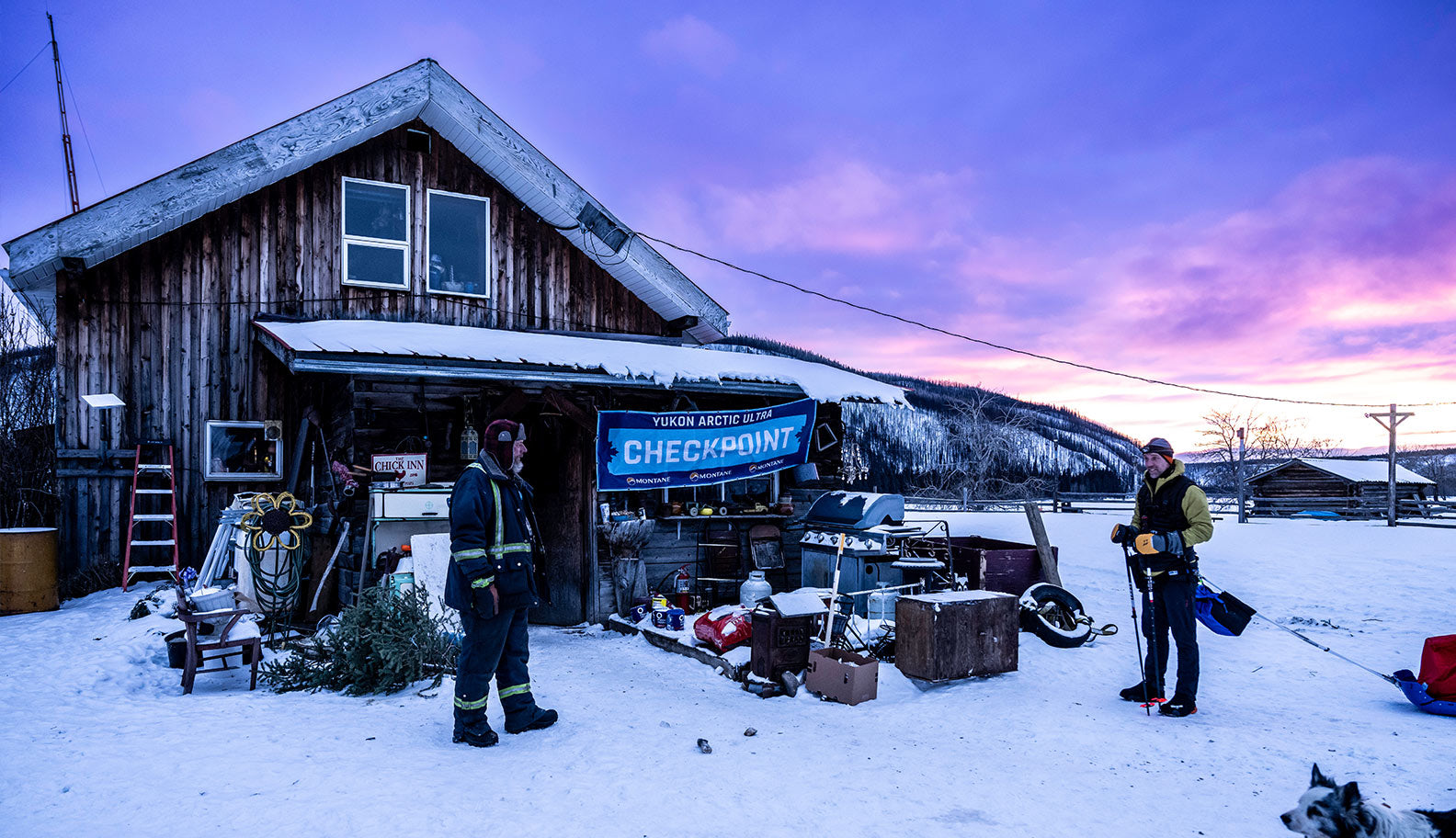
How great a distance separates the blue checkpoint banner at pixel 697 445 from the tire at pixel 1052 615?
3.33m

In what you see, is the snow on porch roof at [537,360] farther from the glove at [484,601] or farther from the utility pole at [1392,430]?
the utility pole at [1392,430]

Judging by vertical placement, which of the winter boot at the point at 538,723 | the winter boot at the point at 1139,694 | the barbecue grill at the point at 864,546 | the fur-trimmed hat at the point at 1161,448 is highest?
the fur-trimmed hat at the point at 1161,448

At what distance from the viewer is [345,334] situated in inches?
337

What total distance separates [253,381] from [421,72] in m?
4.58

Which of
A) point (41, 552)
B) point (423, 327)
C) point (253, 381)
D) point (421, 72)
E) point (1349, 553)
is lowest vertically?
point (1349, 553)

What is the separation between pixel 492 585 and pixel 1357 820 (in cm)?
448

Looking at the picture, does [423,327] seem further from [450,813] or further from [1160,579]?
[1160,579]

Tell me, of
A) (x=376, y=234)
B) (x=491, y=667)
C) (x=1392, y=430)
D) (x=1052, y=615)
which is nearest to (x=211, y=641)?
(x=491, y=667)

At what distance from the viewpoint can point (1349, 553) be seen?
1603 centimetres

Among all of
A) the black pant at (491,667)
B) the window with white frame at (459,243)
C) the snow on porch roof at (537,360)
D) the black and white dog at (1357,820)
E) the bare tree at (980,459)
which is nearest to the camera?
the black and white dog at (1357,820)

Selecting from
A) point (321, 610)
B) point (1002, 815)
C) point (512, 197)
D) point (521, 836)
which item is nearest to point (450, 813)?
point (521, 836)

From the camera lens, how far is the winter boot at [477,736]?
4914 mm

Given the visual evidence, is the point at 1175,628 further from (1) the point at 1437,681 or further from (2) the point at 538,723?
(2) the point at 538,723

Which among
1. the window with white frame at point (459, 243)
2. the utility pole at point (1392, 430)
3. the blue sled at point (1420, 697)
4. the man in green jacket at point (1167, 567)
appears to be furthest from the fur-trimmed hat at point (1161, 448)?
the utility pole at point (1392, 430)
